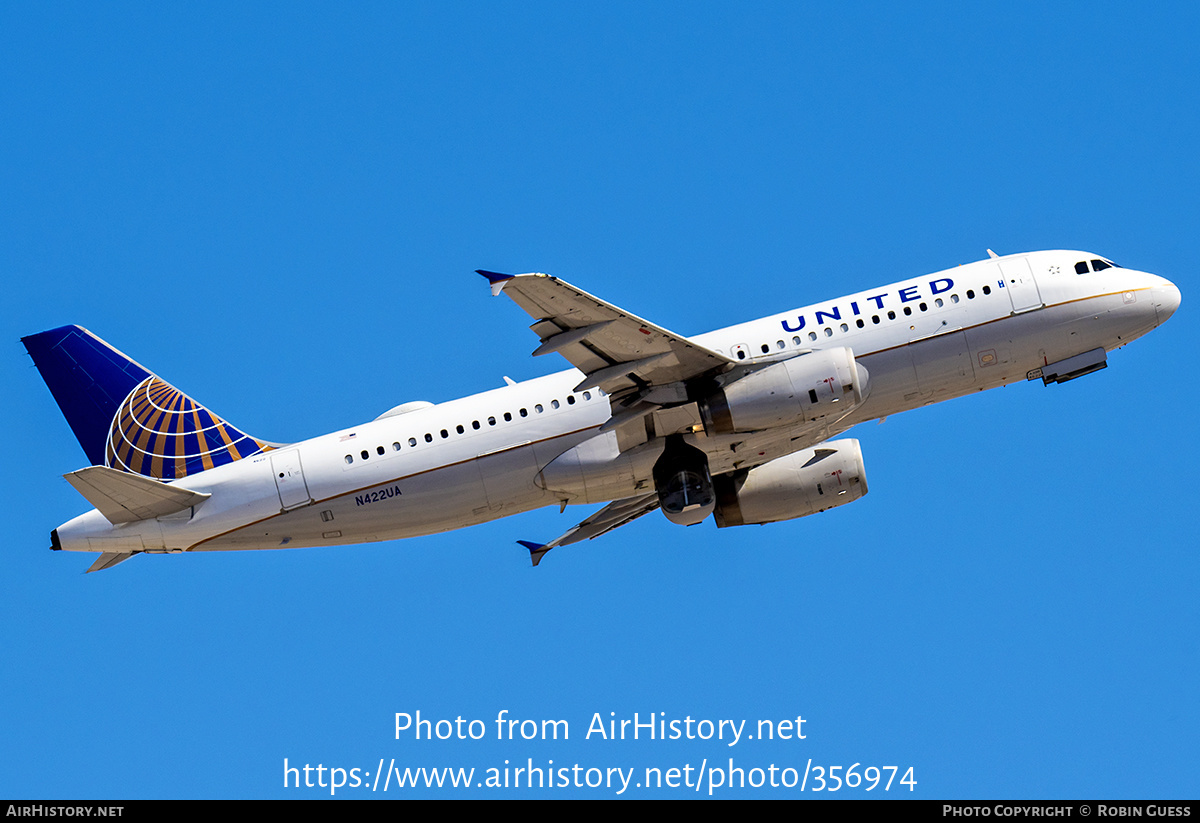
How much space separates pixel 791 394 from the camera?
115 ft

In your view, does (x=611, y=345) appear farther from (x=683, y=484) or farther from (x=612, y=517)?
(x=612, y=517)

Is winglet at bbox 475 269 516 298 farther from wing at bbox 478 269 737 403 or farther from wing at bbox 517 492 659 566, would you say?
wing at bbox 517 492 659 566

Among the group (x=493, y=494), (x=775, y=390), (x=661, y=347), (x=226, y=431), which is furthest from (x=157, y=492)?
(x=775, y=390)

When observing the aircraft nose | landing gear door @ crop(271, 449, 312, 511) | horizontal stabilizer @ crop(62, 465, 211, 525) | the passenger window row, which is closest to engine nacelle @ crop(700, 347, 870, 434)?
the passenger window row

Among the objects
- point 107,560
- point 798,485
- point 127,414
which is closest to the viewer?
point 107,560

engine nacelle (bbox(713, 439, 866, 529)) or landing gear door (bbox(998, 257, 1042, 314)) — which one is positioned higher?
landing gear door (bbox(998, 257, 1042, 314))

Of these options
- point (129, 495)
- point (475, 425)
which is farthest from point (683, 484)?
point (129, 495)

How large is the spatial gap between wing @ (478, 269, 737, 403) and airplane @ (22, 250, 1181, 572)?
0.08 m

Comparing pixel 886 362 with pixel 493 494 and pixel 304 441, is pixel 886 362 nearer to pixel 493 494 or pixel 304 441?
pixel 493 494

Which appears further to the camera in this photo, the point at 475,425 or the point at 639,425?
the point at 475,425

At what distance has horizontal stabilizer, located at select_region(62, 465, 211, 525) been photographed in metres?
35.3

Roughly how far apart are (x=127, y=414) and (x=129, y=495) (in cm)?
408
